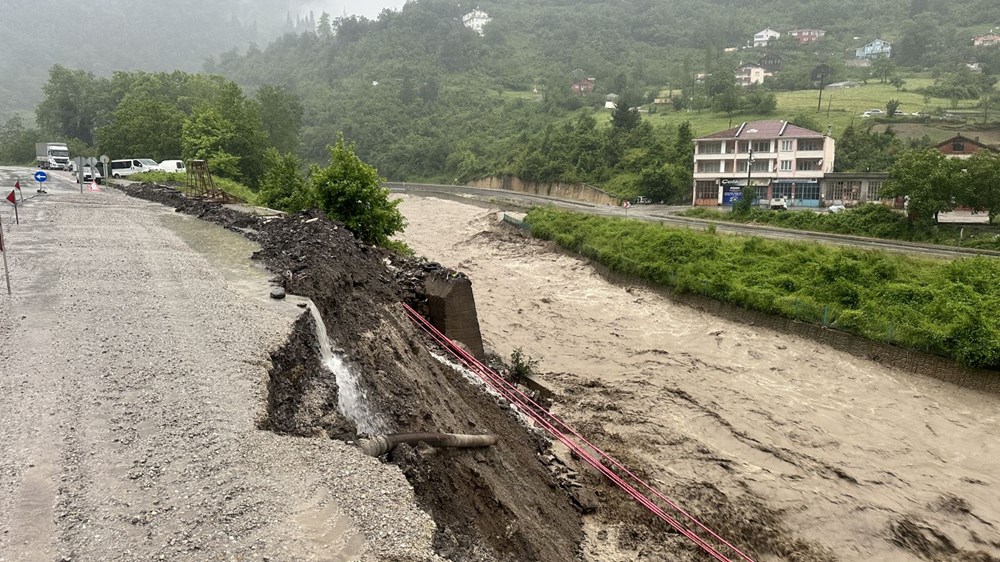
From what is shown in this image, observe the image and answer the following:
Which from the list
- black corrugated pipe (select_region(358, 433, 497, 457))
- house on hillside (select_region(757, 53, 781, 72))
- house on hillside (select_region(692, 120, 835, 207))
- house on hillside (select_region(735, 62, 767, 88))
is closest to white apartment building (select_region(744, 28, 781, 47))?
house on hillside (select_region(757, 53, 781, 72))

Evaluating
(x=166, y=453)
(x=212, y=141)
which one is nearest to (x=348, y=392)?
(x=166, y=453)

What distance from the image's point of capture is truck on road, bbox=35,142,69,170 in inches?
2238

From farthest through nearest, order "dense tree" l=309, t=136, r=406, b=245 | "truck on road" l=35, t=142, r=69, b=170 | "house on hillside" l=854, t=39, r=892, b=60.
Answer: "house on hillside" l=854, t=39, r=892, b=60 → "truck on road" l=35, t=142, r=69, b=170 → "dense tree" l=309, t=136, r=406, b=245

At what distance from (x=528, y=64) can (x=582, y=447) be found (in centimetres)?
15467

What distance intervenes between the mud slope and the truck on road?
50651 millimetres

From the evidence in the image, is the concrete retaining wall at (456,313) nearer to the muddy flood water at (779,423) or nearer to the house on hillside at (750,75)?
the muddy flood water at (779,423)

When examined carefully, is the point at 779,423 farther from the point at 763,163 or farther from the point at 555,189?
the point at 555,189

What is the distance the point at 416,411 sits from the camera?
1029 cm

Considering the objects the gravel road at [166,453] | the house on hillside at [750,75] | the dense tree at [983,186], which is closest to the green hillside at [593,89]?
the house on hillside at [750,75]

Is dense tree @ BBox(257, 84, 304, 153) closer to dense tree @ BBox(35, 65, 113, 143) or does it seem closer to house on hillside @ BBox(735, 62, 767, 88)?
dense tree @ BBox(35, 65, 113, 143)

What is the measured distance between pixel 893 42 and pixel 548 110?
75148 mm

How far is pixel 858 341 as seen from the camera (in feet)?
75.8

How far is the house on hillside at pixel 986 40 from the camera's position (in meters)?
119

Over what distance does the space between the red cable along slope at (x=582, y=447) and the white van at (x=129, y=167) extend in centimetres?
4006
